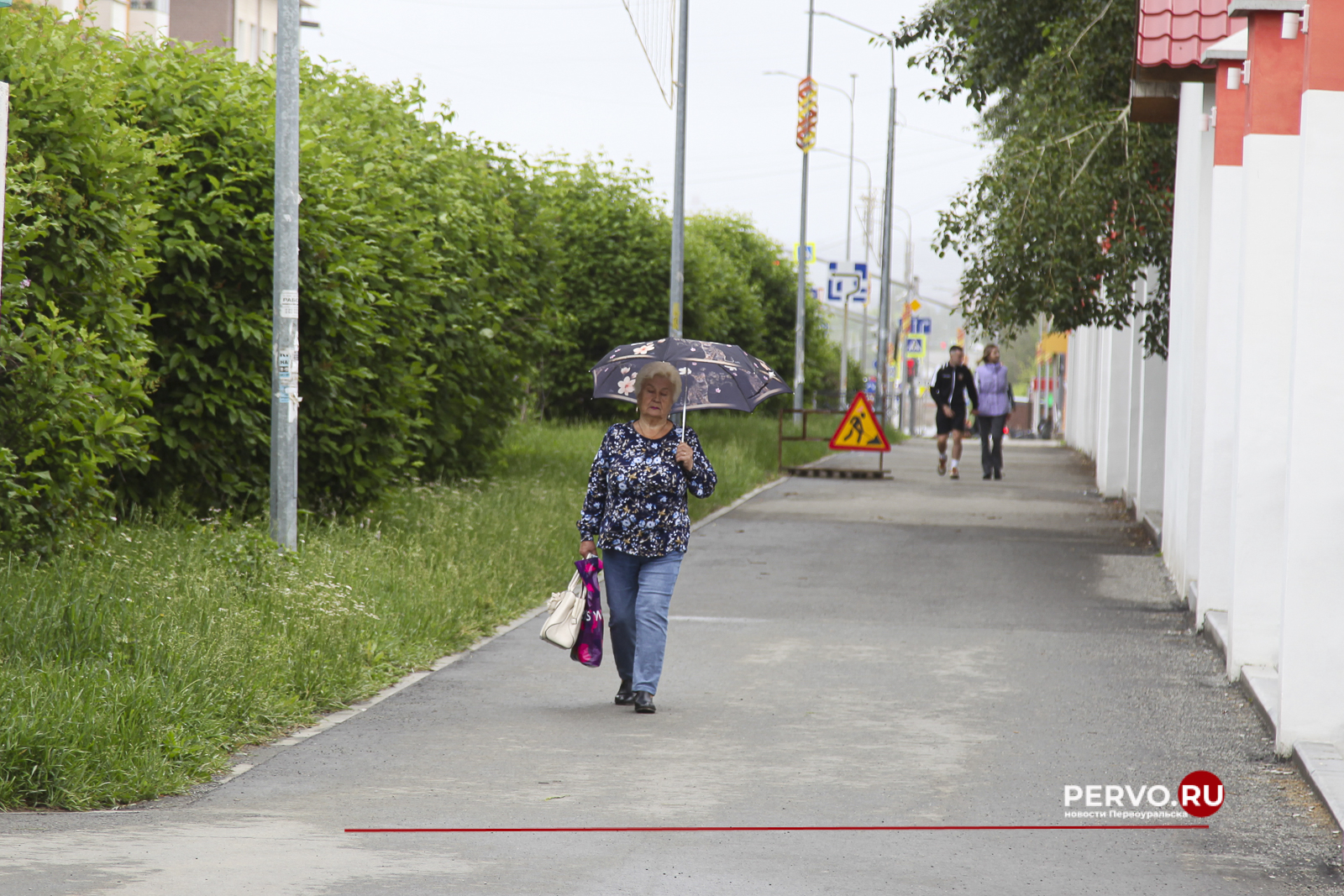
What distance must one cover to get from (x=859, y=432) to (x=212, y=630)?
53.4 feet

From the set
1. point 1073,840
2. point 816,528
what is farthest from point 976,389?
point 1073,840

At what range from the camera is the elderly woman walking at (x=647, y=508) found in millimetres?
7680

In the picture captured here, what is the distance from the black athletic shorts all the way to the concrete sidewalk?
12.2m

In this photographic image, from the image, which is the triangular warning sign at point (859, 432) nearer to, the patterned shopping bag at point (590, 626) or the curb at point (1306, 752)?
the curb at point (1306, 752)

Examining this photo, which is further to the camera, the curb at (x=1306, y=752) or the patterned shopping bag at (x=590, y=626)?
the patterned shopping bag at (x=590, y=626)

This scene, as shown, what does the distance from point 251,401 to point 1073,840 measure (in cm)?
741

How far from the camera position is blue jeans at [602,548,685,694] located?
770 centimetres

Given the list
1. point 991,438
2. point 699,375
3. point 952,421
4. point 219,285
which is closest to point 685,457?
point 699,375

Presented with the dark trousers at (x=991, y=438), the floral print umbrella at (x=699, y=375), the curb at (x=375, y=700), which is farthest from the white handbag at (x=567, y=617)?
the dark trousers at (x=991, y=438)

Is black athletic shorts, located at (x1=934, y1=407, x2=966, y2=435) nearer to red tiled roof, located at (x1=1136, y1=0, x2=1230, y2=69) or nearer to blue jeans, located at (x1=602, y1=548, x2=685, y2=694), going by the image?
red tiled roof, located at (x1=1136, y1=0, x2=1230, y2=69)

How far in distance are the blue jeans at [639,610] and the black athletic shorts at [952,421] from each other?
53.0 ft

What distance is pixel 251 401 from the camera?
37.5 feet

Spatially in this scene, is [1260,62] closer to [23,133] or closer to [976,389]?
[23,133]

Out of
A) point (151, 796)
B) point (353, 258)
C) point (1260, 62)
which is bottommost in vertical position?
point (151, 796)
